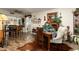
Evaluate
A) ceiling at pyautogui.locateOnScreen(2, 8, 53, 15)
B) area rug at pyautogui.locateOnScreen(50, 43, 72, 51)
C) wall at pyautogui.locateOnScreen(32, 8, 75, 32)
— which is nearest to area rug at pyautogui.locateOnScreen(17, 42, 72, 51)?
area rug at pyautogui.locateOnScreen(50, 43, 72, 51)

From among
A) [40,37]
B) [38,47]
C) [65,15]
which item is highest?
[65,15]

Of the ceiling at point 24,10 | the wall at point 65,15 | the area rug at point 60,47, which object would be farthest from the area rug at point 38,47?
the ceiling at point 24,10

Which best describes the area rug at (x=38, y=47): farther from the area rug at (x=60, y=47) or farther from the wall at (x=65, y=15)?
the wall at (x=65, y=15)

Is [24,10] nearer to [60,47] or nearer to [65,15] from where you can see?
[65,15]

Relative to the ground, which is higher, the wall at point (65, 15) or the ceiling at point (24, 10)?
the ceiling at point (24, 10)

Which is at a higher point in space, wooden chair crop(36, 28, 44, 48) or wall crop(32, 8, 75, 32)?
wall crop(32, 8, 75, 32)

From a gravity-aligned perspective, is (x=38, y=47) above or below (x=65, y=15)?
below

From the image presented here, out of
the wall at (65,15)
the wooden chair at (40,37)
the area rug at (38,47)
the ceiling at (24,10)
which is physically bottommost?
the area rug at (38,47)

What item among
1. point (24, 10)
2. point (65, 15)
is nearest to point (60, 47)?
point (65, 15)

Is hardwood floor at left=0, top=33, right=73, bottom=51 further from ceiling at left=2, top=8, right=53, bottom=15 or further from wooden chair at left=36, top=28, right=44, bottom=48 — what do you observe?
ceiling at left=2, top=8, right=53, bottom=15

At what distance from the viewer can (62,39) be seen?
11.3 feet

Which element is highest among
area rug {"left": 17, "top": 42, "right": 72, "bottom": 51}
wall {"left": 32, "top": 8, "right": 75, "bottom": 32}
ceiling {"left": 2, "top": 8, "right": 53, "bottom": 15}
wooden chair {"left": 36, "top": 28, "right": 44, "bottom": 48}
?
ceiling {"left": 2, "top": 8, "right": 53, "bottom": 15}
